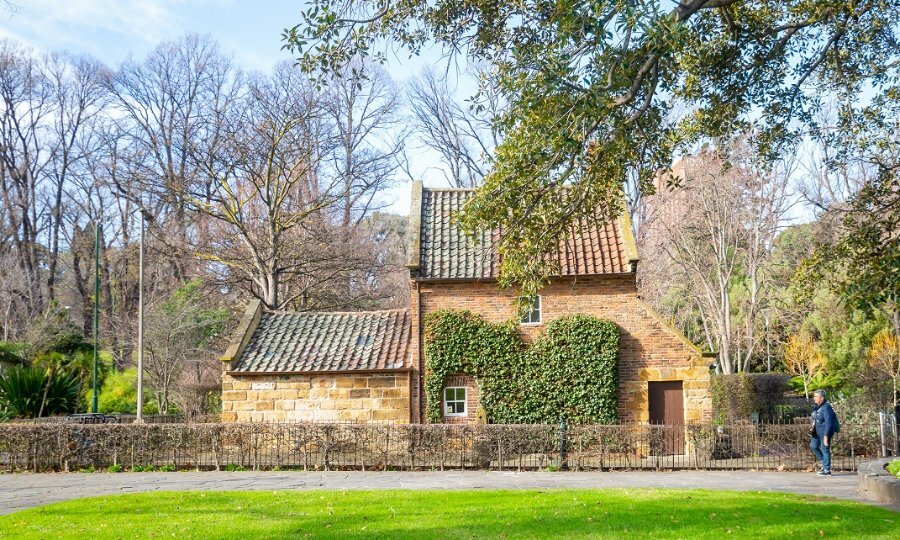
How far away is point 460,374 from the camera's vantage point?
22.9m

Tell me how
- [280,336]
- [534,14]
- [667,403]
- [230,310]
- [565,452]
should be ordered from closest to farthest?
[534,14], [565,452], [667,403], [280,336], [230,310]

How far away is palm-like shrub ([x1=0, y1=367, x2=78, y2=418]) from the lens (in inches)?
942

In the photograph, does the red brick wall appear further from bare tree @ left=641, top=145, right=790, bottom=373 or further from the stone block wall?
bare tree @ left=641, top=145, right=790, bottom=373

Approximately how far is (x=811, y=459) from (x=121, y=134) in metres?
37.1

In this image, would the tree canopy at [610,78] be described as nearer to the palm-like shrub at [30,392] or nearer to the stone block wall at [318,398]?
the stone block wall at [318,398]

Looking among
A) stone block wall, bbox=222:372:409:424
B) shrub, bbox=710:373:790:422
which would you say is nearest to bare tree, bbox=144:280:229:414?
stone block wall, bbox=222:372:409:424

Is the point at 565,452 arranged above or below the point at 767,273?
below

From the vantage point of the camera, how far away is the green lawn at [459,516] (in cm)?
1005

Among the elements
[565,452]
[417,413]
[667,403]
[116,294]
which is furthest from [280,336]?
[116,294]

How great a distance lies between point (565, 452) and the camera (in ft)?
63.5

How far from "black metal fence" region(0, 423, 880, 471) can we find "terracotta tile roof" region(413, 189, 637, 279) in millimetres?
4900

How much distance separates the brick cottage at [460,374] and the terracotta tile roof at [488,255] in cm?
4

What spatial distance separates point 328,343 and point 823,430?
41.3 ft

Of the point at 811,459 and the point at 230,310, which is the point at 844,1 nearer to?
the point at 811,459
